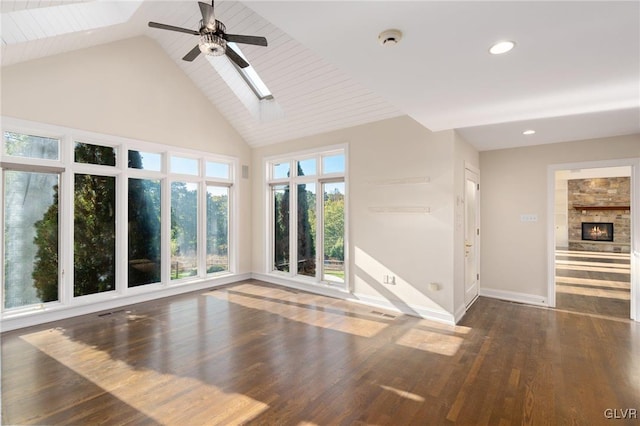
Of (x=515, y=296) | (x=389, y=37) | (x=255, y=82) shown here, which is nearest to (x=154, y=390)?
(x=389, y=37)

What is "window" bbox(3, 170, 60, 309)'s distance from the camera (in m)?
3.86

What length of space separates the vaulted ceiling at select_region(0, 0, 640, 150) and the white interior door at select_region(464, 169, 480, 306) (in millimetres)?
674

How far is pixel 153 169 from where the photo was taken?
5242mm

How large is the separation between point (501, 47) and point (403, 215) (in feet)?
8.67

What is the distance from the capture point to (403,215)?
4465 millimetres

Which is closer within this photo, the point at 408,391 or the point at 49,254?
the point at 408,391

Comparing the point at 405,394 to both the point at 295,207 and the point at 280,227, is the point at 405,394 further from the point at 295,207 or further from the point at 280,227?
the point at 280,227

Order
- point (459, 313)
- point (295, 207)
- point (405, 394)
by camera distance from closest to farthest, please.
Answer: point (405, 394)
point (459, 313)
point (295, 207)

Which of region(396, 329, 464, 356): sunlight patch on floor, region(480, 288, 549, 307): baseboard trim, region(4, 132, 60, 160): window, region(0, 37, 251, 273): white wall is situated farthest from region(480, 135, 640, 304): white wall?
region(4, 132, 60, 160): window

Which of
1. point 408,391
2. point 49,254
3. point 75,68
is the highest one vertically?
point 75,68

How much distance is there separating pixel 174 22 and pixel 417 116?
383 cm

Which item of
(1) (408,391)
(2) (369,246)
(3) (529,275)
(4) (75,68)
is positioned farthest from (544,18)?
(4) (75,68)

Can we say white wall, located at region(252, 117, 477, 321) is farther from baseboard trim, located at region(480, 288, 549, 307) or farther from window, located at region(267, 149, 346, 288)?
baseboard trim, located at region(480, 288, 549, 307)

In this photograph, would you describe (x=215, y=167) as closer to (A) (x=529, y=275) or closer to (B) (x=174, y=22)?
(B) (x=174, y=22)
